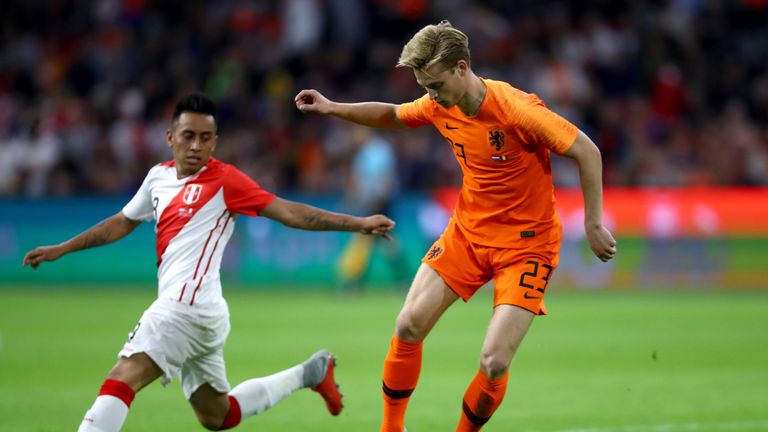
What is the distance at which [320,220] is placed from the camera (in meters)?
6.27

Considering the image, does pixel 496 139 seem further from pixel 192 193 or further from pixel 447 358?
pixel 447 358

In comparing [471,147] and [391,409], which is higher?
[471,147]

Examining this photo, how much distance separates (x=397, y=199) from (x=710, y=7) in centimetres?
737

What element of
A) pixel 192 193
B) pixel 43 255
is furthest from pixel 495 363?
pixel 43 255

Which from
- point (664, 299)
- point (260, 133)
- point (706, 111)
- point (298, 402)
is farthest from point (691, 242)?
point (298, 402)

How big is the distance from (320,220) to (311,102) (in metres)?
1.01

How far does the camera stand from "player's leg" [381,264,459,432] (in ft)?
21.0

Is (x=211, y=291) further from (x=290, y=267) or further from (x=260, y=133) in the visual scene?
(x=260, y=133)

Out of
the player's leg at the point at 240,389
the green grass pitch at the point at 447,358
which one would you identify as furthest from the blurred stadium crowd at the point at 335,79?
the player's leg at the point at 240,389

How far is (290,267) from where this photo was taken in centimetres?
1808

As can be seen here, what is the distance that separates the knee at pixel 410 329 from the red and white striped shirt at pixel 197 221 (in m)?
1.00

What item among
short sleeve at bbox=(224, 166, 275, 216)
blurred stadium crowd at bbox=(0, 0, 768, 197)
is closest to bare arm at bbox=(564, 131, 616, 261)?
short sleeve at bbox=(224, 166, 275, 216)

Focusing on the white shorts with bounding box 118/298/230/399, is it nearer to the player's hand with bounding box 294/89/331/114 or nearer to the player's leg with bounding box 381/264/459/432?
the player's leg with bounding box 381/264/459/432

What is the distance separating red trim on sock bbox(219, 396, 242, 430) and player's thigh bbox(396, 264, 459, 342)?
3.39 ft
